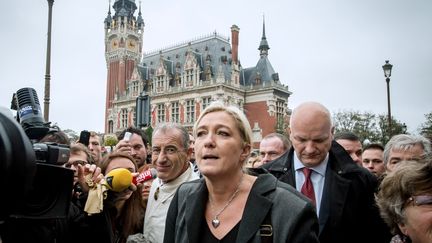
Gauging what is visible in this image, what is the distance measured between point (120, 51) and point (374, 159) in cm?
5162

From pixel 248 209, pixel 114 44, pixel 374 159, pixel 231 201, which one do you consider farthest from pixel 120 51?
pixel 248 209

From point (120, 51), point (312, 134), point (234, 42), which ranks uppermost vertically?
point (120, 51)

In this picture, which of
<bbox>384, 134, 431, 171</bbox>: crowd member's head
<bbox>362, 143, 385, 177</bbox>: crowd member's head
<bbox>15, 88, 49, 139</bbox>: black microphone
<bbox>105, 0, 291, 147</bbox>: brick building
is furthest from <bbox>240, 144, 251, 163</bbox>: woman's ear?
<bbox>105, 0, 291, 147</bbox>: brick building

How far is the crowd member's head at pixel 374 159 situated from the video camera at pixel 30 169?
488 centimetres

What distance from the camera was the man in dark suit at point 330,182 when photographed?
310 cm

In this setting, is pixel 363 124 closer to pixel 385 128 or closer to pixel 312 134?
pixel 385 128

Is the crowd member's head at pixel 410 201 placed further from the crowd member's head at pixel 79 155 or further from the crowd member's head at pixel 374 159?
the crowd member's head at pixel 374 159

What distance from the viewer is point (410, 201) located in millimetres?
2383

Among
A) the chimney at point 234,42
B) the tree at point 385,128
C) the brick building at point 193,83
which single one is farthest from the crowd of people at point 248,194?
the chimney at point 234,42

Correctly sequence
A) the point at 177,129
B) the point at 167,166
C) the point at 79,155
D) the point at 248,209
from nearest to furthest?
the point at 248,209 < the point at 167,166 < the point at 177,129 < the point at 79,155

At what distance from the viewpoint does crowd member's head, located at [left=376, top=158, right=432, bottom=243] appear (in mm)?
2307

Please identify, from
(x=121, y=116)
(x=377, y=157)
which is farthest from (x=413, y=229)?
(x=121, y=116)

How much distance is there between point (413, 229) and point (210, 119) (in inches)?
56.1

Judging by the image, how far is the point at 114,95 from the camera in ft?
172
